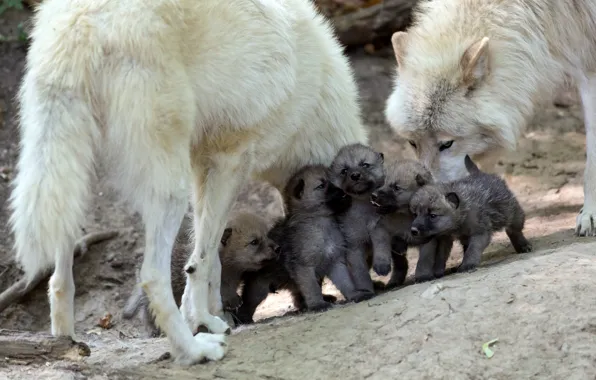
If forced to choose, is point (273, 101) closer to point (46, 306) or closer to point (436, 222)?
point (436, 222)

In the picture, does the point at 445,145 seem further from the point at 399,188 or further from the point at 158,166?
the point at 158,166

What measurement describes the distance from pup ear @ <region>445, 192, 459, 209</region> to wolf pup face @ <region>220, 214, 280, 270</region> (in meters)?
1.17

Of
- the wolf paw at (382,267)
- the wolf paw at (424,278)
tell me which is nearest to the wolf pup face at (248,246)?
the wolf paw at (382,267)

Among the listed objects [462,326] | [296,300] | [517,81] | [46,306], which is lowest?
[46,306]

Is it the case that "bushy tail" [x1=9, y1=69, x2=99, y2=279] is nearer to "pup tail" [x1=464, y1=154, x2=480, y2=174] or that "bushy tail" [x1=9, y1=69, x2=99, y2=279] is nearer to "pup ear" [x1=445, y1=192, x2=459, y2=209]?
"pup ear" [x1=445, y1=192, x2=459, y2=209]

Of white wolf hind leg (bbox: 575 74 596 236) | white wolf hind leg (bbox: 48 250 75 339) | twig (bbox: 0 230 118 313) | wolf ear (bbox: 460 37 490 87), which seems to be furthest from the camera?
twig (bbox: 0 230 118 313)

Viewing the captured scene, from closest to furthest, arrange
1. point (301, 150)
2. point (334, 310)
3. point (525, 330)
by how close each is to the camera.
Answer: point (525, 330) < point (334, 310) < point (301, 150)

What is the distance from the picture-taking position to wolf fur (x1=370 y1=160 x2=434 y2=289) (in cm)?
518

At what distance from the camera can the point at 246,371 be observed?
4145mm

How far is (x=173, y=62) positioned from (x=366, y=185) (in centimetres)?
175

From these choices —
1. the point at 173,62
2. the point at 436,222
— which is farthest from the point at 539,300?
the point at 173,62

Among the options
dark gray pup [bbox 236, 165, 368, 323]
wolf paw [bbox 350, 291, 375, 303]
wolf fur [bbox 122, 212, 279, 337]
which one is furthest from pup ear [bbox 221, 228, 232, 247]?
wolf paw [bbox 350, 291, 375, 303]

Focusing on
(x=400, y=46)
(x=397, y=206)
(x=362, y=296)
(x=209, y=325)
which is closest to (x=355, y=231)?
(x=397, y=206)

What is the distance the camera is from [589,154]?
20.1ft
